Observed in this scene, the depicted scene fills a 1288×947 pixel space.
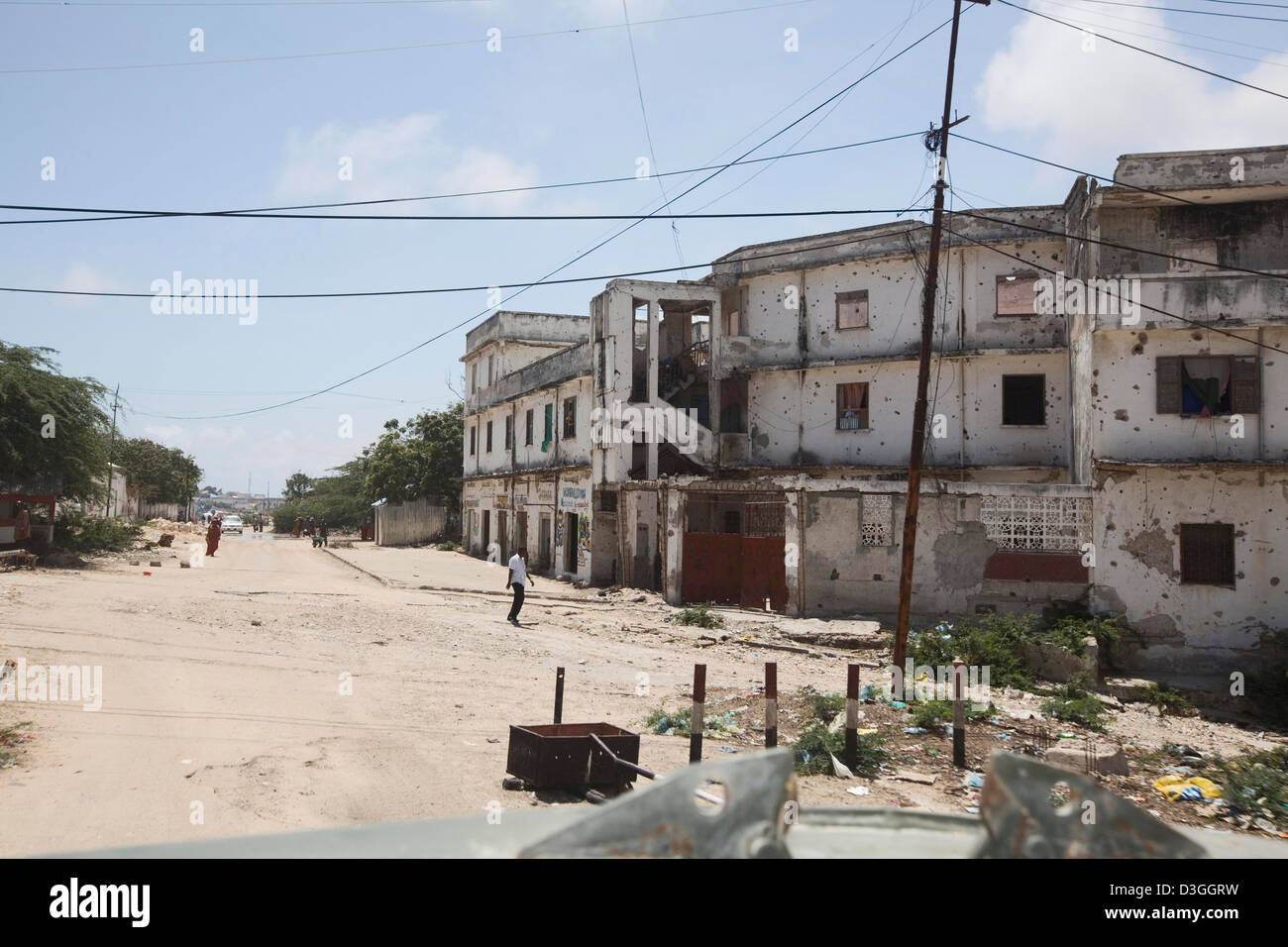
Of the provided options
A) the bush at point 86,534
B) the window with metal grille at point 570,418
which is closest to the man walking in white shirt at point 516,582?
the window with metal grille at point 570,418

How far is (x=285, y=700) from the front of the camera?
1058 centimetres

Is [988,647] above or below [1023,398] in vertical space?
below

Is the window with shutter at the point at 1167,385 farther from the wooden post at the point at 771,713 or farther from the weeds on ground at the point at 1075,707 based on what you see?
the wooden post at the point at 771,713

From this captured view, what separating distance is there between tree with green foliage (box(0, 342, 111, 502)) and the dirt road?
5420 millimetres

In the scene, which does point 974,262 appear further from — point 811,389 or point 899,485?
point 899,485

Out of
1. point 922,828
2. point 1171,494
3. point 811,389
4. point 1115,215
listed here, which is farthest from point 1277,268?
point 922,828

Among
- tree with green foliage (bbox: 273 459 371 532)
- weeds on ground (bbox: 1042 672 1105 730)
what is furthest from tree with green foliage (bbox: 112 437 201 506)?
weeds on ground (bbox: 1042 672 1105 730)

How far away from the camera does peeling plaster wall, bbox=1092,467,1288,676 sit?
17203mm

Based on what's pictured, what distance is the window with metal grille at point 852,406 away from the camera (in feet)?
90.0

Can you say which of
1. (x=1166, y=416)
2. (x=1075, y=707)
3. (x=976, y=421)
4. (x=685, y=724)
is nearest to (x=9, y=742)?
(x=685, y=724)

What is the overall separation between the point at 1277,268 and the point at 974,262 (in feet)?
25.5

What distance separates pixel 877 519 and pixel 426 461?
35.8 meters

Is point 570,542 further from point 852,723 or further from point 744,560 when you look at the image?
point 852,723

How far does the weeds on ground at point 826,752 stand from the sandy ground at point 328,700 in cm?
27
